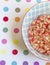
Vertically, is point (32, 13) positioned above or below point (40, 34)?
above

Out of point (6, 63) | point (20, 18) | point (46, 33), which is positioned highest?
point (20, 18)

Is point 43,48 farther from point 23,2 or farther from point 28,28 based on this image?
point 23,2

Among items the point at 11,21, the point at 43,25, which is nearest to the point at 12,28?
the point at 11,21
